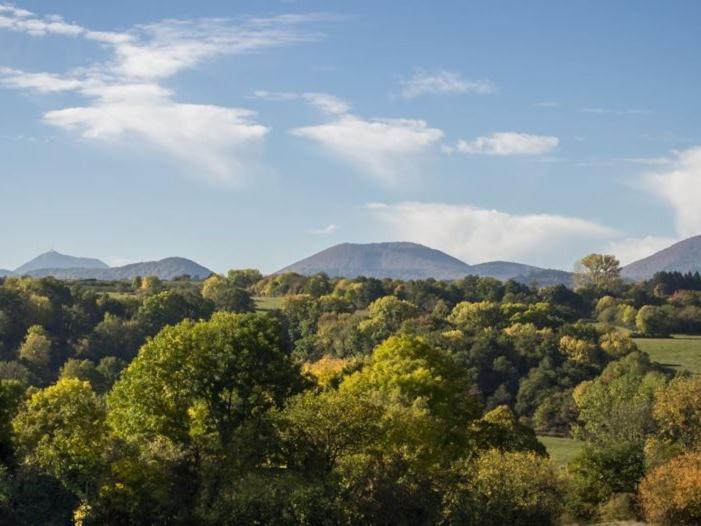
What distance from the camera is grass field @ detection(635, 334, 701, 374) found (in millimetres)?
122562

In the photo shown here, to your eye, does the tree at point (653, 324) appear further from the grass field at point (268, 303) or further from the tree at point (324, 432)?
the tree at point (324, 432)

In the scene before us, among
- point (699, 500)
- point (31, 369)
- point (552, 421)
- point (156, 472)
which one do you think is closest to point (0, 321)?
point (31, 369)

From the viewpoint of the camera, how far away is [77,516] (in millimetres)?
40969

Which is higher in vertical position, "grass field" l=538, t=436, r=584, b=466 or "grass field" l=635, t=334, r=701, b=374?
"grass field" l=635, t=334, r=701, b=374

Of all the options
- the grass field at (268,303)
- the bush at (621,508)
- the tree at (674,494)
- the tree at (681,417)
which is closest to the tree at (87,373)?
the grass field at (268,303)

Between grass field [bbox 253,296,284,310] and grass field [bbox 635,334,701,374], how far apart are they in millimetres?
66424

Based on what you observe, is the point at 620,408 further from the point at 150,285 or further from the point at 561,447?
the point at 150,285

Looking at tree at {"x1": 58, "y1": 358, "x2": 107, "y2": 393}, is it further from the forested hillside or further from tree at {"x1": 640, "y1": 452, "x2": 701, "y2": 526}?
tree at {"x1": 640, "y1": 452, "x2": 701, "y2": 526}

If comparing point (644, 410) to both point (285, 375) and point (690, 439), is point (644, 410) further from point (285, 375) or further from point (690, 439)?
point (285, 375)

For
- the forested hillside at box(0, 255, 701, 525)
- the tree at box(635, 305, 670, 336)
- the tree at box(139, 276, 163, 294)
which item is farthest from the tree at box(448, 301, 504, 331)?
the forested hillside at box(0, 255, 701, 525)

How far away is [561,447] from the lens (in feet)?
301

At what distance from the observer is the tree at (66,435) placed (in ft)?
133

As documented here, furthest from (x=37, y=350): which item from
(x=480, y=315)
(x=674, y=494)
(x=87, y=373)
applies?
(x=674, y=494)

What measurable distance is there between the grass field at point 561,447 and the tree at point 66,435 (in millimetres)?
47982
